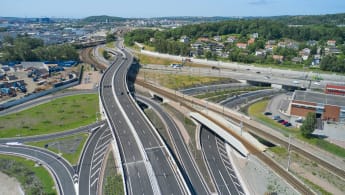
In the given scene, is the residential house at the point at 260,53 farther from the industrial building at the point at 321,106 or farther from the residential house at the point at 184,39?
the industrial building at the point at 321,106

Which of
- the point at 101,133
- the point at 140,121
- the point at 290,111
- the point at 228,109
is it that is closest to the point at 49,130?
the point at 101,133

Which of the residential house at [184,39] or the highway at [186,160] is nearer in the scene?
the highway at [186,160]

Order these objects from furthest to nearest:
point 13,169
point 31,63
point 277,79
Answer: point 31,63 < point 277,79 < point 13,169

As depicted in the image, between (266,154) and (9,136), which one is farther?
(9,136)

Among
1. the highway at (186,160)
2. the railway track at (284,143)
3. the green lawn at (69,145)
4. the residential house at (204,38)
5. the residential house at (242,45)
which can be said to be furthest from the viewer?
the residential house at (204,38)

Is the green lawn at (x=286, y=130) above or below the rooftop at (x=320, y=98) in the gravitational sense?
below

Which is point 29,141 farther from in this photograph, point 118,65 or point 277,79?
point 277,79

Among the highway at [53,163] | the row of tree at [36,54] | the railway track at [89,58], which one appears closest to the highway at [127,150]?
the highway at [53,163]
